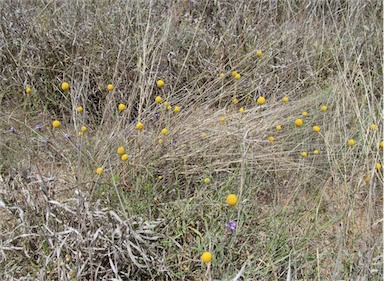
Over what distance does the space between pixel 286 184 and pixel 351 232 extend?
34cm

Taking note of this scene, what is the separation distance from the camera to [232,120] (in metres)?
1.96

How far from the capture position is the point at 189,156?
1.66m

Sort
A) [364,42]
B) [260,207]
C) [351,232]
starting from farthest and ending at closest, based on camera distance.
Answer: [364,42], [260,207], [351,232]

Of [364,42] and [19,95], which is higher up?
[364,42]

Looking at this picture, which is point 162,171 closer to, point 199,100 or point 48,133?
point 199,100

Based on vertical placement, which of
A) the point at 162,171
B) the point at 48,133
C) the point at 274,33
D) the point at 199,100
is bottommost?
the point at 48,133

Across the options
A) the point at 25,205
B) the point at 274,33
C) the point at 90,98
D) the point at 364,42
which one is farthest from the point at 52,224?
the point at 364,42

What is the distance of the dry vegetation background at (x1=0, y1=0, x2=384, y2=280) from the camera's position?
123cm

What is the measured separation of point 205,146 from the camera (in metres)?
1.70

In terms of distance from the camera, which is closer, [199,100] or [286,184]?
[286,184]

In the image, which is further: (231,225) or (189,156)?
(189,156)

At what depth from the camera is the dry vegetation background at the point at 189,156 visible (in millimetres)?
1234

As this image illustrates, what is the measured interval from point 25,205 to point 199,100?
1.07m

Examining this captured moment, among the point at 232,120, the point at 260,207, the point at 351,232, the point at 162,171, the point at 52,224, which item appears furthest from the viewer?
the point at 232,120
